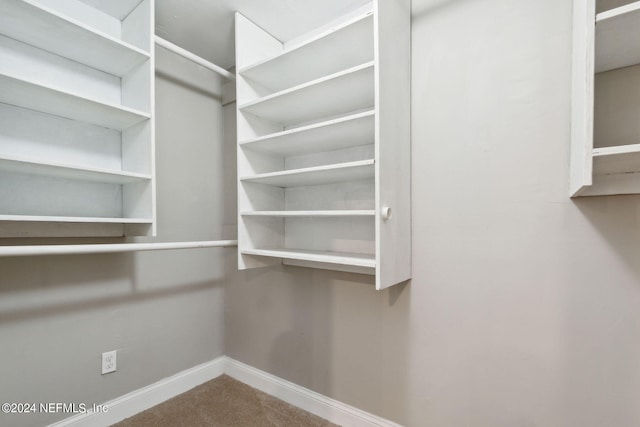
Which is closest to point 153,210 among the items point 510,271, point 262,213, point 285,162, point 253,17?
point 262,213

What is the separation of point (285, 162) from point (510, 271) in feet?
4.37

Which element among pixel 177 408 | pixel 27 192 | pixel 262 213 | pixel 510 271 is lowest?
pixel 177 408

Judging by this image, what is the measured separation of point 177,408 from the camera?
173cm

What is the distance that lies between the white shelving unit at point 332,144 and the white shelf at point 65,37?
0.54 meters

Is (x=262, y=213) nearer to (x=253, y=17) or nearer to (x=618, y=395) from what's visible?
(x=253, y=17)

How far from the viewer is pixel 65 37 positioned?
1.24 metres

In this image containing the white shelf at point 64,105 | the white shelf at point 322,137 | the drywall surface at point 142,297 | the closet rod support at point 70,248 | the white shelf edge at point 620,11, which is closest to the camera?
the white shelf edge at point 620,11

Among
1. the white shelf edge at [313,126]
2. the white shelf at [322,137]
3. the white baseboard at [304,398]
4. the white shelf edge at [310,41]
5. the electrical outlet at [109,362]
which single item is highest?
the white shelf edge at [310,41]

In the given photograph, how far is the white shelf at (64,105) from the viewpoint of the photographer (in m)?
1.12

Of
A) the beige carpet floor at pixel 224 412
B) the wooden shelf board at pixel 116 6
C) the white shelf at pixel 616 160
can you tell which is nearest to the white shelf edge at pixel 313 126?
the white shelf at pixel 616 160

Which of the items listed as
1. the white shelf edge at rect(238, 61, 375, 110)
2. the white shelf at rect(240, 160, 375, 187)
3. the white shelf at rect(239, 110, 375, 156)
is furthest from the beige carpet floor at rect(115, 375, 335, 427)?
the white shelf edge at rect(238, 61, 375, 110)

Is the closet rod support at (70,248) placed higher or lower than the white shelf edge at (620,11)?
lower

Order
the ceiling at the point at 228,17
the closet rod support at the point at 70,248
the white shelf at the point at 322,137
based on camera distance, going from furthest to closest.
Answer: the ceiling at the point at 228,17, the white shelf at the point at 322,137, the closet rod support at the point at 70,248

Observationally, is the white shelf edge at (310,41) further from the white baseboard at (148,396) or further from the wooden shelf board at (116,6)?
the white baseboard at (148,396)
